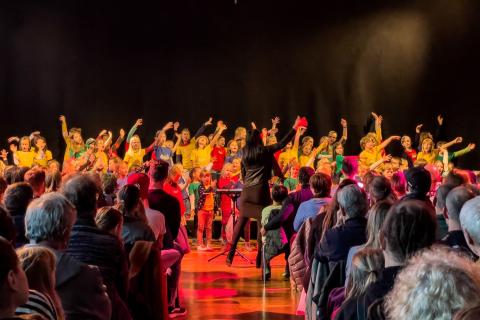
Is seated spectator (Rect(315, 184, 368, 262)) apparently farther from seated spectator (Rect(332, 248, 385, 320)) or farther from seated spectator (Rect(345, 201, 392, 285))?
seated spectator (Rect(332, 248, 385, 320))

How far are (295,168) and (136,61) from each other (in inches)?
245

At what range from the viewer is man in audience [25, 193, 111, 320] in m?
2.99

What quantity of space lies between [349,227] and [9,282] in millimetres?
2438

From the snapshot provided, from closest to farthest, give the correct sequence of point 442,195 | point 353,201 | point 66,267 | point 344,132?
point 66,267 < point 353,201 < point 442,195 < point 344,132

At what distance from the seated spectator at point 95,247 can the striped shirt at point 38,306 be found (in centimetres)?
95

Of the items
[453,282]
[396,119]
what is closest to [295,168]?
[396,119]

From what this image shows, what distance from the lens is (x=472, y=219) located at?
9.51 ft

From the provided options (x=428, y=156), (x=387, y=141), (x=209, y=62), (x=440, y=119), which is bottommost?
(x=428, y=156)

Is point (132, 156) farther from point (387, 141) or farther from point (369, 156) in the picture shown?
point (387, 141)

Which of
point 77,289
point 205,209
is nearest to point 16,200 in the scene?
point 77,289

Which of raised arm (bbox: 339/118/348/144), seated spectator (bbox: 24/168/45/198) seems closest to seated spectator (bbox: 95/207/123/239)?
seated spectator (bbox: 24/168/45/198)

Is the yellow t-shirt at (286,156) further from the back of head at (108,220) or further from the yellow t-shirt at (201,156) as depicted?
the back of head at (108,220)

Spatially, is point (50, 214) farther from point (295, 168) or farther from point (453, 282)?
point (295, 168)

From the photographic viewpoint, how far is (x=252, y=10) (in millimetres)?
17516
